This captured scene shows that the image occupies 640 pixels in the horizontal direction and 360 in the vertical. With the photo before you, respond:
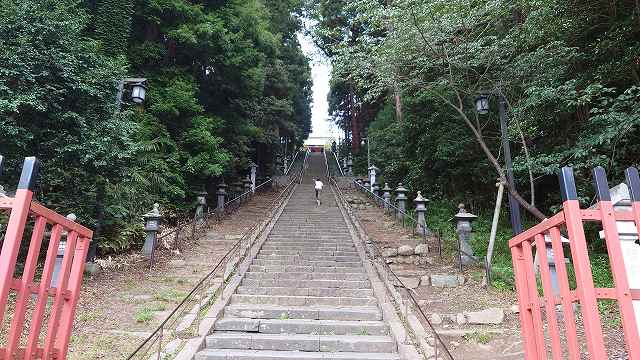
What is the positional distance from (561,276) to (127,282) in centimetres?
807

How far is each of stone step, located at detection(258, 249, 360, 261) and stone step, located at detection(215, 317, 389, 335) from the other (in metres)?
4.12

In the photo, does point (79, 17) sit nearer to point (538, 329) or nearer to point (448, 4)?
point (448, 4)

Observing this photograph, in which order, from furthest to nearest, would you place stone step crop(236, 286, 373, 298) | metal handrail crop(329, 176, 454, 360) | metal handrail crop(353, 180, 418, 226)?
metal handrail crop(353, 180, 418, 226), stone step crop(236, 286, 373, 298), metal handrail crop(329, 176, 454, 360)

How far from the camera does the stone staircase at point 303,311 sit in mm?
5621

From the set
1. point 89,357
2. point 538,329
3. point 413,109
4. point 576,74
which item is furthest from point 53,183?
point 413,109

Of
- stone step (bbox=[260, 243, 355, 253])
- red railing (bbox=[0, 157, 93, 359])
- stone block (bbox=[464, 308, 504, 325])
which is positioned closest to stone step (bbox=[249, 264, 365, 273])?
stone step (bbox=[260, 243, 355, 253])

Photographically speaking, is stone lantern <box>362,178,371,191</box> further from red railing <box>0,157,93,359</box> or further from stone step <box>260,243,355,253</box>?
red railing <box>0,157,93,359</box>

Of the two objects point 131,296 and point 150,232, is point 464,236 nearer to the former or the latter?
point 131,296

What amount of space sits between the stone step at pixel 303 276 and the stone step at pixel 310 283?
8.0 inches

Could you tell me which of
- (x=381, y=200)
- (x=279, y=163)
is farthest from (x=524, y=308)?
(x=279, y=163)

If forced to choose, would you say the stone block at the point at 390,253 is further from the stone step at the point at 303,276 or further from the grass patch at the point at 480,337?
the grass patch at the point at 480,337

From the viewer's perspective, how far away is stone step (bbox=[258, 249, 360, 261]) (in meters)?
10.4

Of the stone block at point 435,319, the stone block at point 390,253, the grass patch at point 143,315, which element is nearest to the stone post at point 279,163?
the stone block at point 390,253

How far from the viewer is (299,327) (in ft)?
20.1
